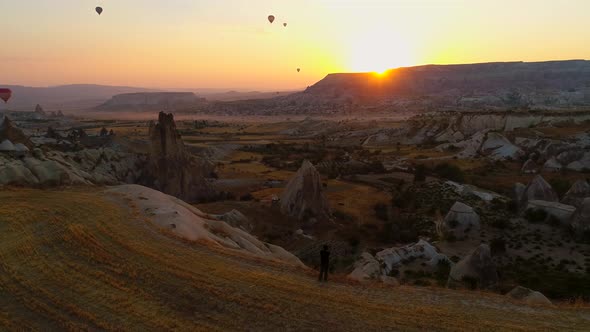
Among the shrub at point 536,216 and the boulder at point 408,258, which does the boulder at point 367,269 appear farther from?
the shrub at point 536,216

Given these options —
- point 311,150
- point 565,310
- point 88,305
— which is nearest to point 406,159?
point 311,150

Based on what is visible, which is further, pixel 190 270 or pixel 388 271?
pixel 388 271

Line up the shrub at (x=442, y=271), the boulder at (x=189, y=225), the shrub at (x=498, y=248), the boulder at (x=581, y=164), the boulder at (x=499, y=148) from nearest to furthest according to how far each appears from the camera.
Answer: the boulder at (x=189, y=225) < the shrub at (x=442, y=271) < the shrub at (x=498, y=248) < the boulder at (x=581, y=164) < the boulder at (x=499, y=148)

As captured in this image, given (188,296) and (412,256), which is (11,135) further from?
(412,256)

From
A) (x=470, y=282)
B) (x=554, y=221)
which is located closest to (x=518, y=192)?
(x=554, y=221)

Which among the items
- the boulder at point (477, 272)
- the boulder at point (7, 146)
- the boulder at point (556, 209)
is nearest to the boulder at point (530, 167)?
the boulder at point (556, 209)

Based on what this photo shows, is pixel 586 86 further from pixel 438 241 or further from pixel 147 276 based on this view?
pixel 147 276

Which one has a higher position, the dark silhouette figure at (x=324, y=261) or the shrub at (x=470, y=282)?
the dark silhouette figure at (x=324, y=261)
